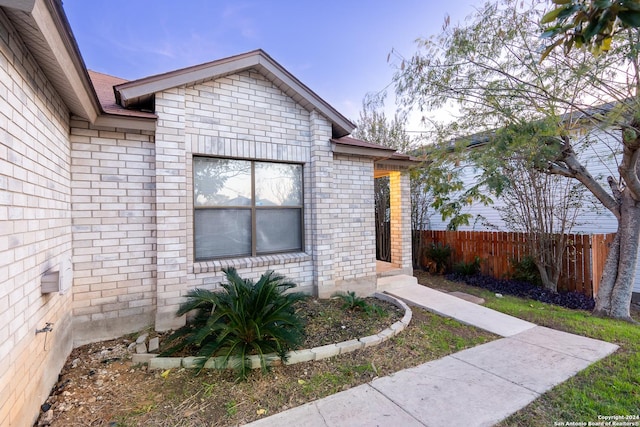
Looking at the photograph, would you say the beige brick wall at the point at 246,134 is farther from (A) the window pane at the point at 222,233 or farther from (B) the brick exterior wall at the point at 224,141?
(A) the window pane at the point at 222,233

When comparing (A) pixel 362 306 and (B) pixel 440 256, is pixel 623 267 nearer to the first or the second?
(B) pixel 440 256

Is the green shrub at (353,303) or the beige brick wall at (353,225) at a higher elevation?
the beige brick wall at (353,225)

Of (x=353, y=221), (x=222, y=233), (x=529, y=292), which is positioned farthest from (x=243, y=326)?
(x=529, y=292)

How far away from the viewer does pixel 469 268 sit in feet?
28.3

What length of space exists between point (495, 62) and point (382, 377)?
598cm

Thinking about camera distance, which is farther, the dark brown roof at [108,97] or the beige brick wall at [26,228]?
the dark brown roof at [108,97]

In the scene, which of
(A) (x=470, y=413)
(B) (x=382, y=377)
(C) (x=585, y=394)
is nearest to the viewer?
(A) (x=470, y=413)

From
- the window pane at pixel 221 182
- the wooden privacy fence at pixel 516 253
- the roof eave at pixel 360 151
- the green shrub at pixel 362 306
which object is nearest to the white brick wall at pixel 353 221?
the roof eave at pixel 360 151

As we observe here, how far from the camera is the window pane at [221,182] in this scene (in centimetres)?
461

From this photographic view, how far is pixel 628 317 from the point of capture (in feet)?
18.0

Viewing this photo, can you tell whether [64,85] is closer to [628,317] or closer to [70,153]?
[70,153]

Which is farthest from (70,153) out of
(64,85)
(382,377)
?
(382,377)

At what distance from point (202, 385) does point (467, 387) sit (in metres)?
2.74

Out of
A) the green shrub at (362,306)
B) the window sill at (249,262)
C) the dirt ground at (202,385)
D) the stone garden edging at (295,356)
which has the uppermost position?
the window sill at (249,262)
